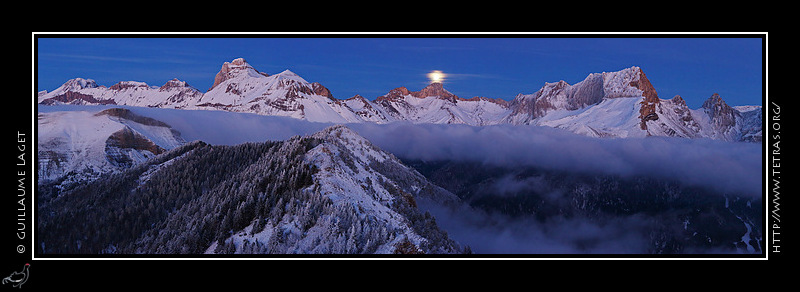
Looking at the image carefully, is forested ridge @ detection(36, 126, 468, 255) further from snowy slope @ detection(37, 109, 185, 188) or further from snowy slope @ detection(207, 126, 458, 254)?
snowy slope @ detection(37, 109, 185, 188)

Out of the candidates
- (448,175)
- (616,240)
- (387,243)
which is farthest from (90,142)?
(616,240)

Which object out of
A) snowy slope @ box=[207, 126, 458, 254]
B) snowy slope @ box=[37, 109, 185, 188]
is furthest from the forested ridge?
A: snowy slope @ box=[37, 109, 185, 188]

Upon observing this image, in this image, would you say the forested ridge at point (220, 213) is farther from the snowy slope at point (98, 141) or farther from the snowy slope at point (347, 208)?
the snowy slope at point (98, 141)

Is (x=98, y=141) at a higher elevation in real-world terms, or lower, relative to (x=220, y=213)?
higher

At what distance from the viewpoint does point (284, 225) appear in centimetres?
1806
